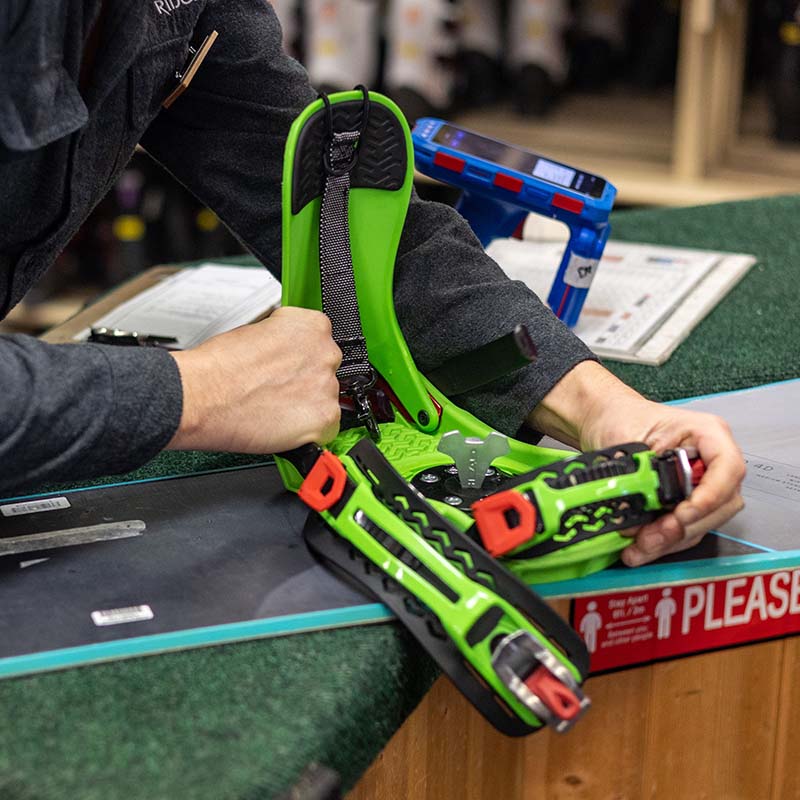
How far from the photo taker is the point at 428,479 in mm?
743

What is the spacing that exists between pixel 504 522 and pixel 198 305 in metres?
0.62

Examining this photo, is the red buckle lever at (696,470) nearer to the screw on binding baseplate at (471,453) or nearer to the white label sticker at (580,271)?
the screw on binding baseplate at (471,453)

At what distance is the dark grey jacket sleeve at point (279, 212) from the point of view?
81 centimetres

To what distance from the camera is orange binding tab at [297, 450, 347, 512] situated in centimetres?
67

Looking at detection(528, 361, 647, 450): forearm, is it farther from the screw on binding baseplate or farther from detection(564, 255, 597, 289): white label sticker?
detection(564, 255, 597, 289): white label sticker

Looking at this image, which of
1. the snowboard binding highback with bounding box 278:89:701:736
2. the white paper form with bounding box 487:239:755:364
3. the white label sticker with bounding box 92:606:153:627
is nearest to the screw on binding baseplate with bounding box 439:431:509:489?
the snowboard binding highback with bounding box 278:89:701:736

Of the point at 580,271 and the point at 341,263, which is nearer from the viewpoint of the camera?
the point at 341,263

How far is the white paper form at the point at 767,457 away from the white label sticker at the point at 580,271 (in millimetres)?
170

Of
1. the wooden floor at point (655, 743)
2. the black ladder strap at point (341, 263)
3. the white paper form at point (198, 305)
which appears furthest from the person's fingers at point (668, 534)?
the white paper form at point (198, 305)

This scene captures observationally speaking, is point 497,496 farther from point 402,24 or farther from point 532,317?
point 402,24

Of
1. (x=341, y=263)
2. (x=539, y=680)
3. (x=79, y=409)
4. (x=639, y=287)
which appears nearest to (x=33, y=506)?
(x=79, y=409)

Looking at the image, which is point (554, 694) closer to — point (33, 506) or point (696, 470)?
point (696, 470)

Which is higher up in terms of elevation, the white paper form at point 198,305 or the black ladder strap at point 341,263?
the black ladder strap at point 341,263

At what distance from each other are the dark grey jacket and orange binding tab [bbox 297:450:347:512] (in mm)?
47
